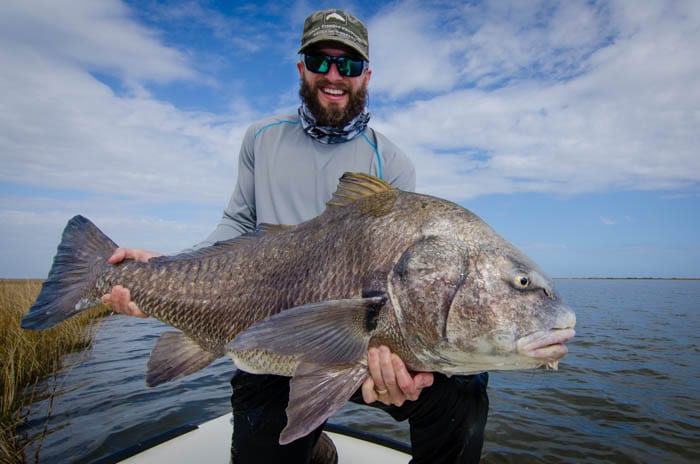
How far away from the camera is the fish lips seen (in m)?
1.97

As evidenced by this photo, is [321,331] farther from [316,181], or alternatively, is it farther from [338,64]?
[338,64]

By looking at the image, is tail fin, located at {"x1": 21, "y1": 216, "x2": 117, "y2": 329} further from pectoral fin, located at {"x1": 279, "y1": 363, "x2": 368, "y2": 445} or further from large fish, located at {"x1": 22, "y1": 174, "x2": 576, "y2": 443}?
pectoral fin, located at {"x1": 279, "y1": 363, "x2": 368, "y2": 445}

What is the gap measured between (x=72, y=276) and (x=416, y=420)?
2.81 meters

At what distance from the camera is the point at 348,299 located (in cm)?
224

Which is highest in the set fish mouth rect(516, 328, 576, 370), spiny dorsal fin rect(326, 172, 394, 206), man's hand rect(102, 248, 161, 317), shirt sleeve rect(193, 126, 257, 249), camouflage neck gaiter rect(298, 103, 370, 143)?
camouflage neck gaiter rect(298, 103, 370, 143)

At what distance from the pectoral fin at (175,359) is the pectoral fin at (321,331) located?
2.81 ft

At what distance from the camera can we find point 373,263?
232 centimetres

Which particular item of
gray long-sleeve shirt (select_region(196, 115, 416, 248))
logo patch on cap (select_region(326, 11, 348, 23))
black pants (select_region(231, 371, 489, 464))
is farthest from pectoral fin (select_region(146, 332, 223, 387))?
logo patch on cap (select_region(326, 11, 348, 23))

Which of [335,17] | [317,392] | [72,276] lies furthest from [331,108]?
[317,392]

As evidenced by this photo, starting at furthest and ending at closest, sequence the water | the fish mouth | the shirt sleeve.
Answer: the water < the shirt sleeve < the fish mouth

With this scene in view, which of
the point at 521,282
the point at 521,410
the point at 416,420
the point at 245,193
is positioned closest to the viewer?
the point at 521,282

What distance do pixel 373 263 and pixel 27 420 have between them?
665 centimetres

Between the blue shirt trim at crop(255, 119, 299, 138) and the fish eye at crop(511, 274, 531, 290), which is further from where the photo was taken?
the blue shirt trim at crop(255, 119, 299, 138)

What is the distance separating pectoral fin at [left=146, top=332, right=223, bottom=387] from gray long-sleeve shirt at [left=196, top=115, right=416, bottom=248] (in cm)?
99
